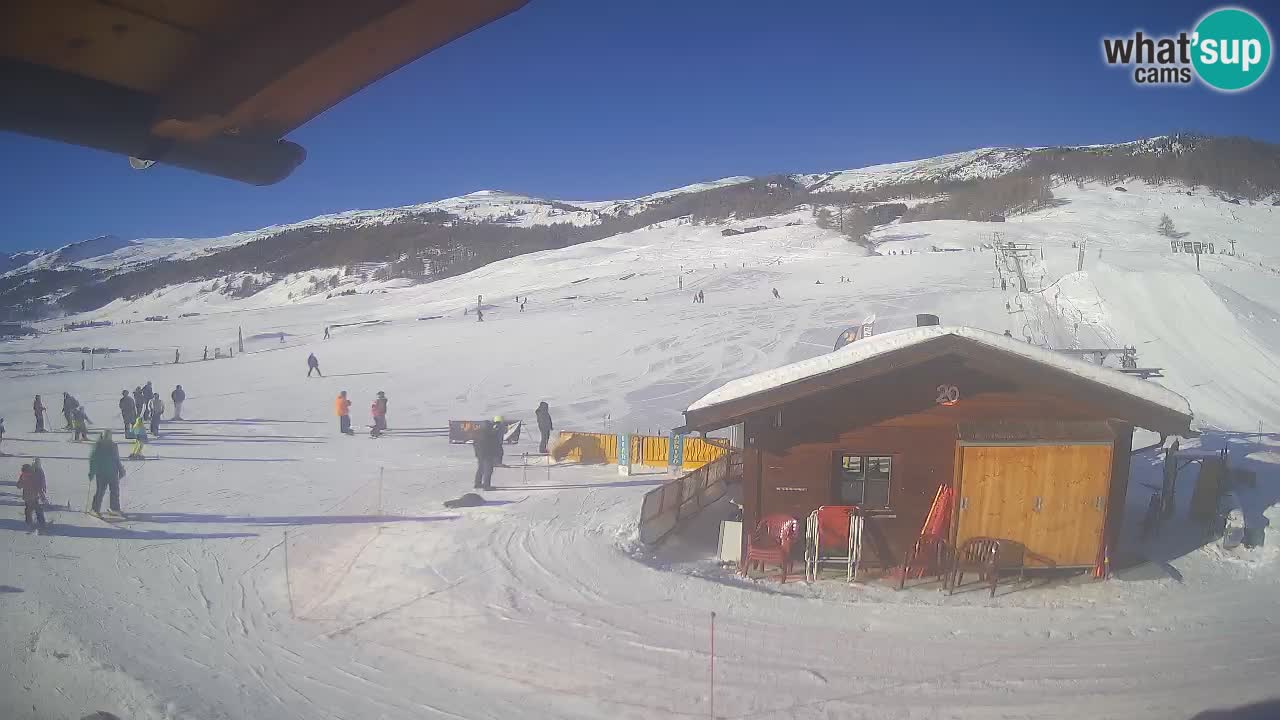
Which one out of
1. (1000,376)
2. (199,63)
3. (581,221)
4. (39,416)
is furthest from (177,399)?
(581,221)

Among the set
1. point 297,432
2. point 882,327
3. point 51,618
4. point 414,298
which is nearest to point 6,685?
point 51,618

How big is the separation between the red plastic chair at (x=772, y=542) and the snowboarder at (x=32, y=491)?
10085 mm

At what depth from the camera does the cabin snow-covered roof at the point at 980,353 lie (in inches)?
354

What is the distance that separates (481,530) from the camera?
1112cm

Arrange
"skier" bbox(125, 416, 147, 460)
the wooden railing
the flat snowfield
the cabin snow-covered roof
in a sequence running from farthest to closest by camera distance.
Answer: "skier" bbox(125, 416, 147, 460) → the wooden railing → the cabin snow-covered roof → the flat snowfield

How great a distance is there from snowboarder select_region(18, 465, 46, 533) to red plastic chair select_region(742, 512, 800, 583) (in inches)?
397

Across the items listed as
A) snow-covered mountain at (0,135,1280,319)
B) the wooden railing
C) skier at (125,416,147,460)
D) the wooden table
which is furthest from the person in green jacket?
snow-covered mountain at (0,135,1280,319)

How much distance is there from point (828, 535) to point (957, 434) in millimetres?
2245

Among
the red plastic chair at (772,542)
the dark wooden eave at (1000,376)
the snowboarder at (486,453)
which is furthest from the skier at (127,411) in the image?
→ the dark wooden eave at (1000,376)

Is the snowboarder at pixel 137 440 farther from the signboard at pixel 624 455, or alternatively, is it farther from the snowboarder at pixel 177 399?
the signboard at pixel 624 455

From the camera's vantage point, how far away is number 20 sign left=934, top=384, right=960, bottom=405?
950 centimetres

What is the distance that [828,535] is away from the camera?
9492 millimetres

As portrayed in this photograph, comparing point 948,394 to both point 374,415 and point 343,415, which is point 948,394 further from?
point 343,415

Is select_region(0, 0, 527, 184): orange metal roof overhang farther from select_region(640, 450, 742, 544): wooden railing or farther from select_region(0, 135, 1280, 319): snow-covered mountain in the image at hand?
select_region(0, 135, 1280, 319): snow-covered mountain
